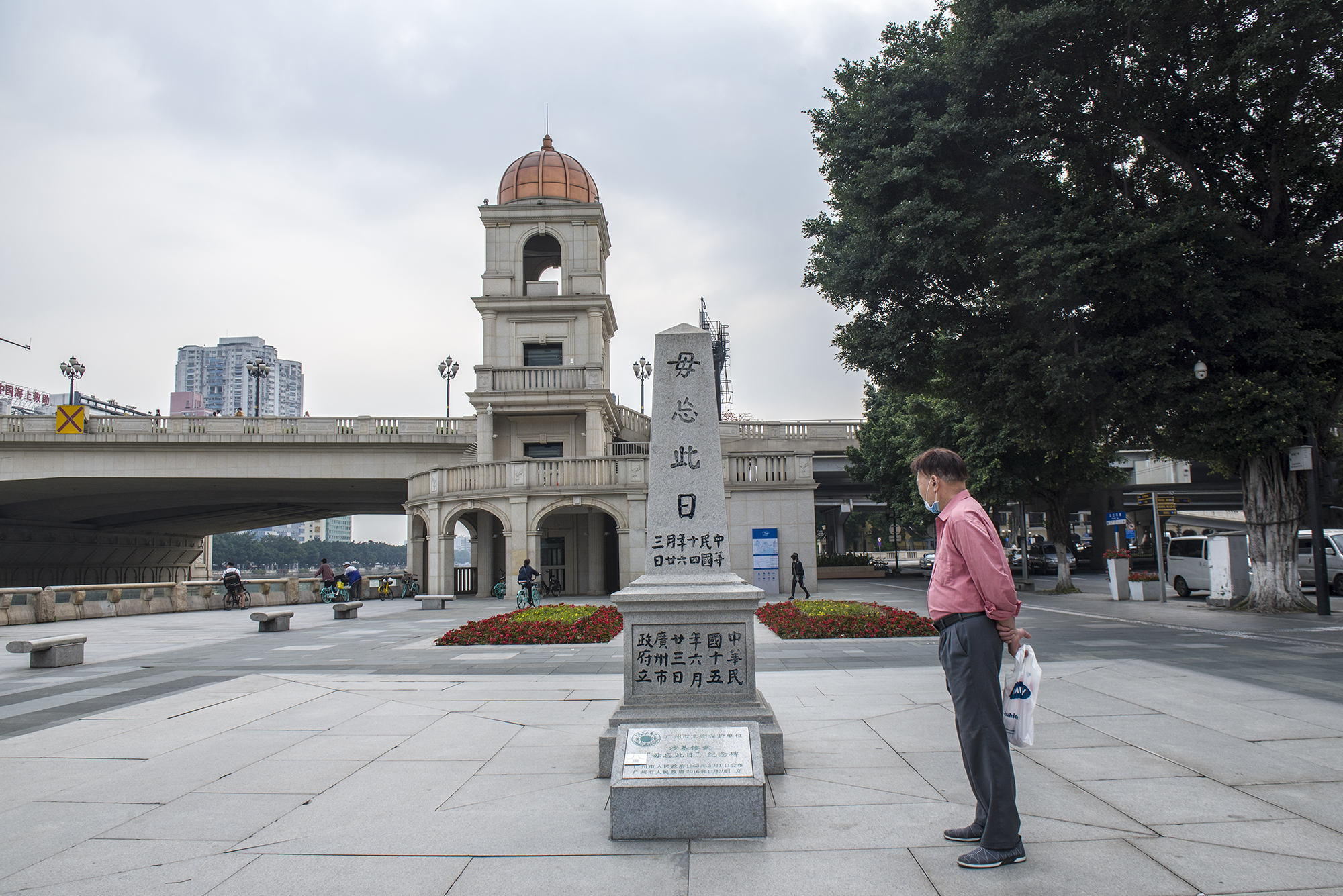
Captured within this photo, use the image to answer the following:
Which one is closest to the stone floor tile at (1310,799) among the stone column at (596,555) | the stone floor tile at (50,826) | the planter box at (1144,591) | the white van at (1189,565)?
the stone floor tile at (50,826)

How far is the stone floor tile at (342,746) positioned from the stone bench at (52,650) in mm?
7750

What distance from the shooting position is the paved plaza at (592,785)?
4070 millimetres

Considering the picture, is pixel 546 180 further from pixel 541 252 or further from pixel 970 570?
pixel 970 570

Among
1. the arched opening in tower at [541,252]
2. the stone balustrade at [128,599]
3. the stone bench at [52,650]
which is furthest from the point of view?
the arched opening in tower at [541,252]

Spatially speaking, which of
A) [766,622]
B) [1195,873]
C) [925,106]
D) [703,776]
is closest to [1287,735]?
[1195,873]

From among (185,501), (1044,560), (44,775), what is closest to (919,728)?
(44,775)

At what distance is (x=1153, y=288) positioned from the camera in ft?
49.3

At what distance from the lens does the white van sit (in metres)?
24.4

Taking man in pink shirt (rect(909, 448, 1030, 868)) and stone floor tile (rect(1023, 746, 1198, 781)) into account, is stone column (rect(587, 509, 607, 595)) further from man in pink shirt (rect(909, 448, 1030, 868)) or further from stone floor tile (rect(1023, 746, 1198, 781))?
man in pink shirt (rect(909, 448, 1030, 868))

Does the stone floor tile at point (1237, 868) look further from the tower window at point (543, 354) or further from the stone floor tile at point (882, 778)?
the tower window at point (543, 354)

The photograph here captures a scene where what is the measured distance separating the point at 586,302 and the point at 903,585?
18.3m

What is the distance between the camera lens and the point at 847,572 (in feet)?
136

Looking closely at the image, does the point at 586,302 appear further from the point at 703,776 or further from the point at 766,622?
the point at 703,776

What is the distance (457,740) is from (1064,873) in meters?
4.95
